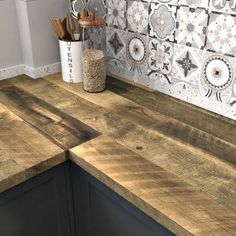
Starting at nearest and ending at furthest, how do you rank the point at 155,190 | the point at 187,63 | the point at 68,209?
the point at 155,190, the point at 68,209, the point at 187,63

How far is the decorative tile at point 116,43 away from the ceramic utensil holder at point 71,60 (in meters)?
0.12

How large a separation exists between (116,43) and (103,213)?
0.65 meters

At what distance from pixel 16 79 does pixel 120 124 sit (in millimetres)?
553

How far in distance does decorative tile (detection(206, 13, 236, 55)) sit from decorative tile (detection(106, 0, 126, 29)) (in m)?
0.35

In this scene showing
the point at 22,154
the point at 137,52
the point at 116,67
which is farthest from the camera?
the point at 116,67

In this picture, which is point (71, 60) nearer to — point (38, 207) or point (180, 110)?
point (180, 110)

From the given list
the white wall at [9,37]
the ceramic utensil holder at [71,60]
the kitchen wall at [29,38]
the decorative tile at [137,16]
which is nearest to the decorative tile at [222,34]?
the decorative tile at [137,16]

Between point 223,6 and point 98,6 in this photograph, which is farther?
point 98,6

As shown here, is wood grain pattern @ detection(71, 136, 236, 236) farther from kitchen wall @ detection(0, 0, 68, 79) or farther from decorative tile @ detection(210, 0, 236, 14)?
kitchen wall @ detection(0, 0, 68, 79)

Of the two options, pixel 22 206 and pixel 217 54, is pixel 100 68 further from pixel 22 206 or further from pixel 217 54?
pixel 22 206

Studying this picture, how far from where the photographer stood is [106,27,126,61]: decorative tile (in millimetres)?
1236

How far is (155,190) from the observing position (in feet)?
2.35

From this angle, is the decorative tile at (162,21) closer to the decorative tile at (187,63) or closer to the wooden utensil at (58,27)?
the decorative tile at (187,63)

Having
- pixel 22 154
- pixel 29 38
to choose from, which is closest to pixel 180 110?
pixel 22 154
